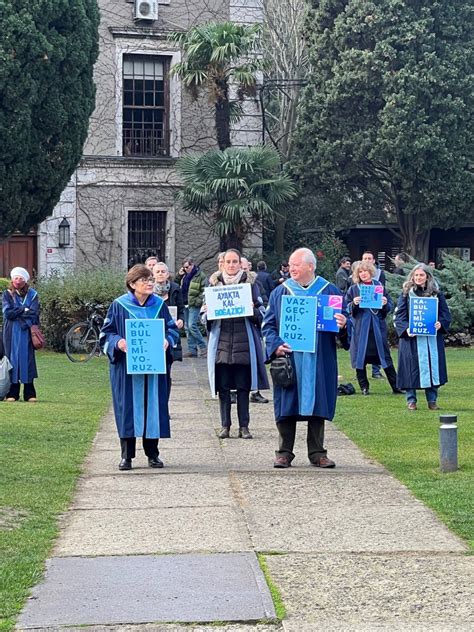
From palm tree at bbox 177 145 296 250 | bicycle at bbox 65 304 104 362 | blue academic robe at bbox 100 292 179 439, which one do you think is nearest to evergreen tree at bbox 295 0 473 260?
palm tree at bbox 177 145 296 250

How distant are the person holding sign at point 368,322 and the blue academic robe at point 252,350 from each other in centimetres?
430

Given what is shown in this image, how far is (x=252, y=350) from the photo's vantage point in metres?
11.8

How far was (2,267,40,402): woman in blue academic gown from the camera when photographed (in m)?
15.8

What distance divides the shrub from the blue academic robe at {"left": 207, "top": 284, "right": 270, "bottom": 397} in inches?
480

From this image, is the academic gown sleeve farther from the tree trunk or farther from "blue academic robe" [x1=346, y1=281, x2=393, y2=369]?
the tree trunk

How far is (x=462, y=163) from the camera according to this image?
30141 mm

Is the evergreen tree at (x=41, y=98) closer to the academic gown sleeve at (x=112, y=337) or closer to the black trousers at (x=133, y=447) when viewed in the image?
the academic gown sleeve at (x=112, y=337)

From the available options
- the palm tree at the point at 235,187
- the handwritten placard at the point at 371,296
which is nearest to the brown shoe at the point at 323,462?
the handwritten placard at the point at 371,296

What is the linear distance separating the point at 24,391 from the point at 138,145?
16.0 metres

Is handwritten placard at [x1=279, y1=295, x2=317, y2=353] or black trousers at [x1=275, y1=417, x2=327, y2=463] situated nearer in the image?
handwritten placard at [x1=279, y1=295, x2=317, y2=353]

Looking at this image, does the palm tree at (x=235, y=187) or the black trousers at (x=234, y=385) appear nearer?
the black trousers at (x=234, y=385)

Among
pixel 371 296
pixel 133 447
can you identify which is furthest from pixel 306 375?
pixel 371 296

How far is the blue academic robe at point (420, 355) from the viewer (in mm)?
13859

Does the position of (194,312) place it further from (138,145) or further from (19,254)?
(138,145)
